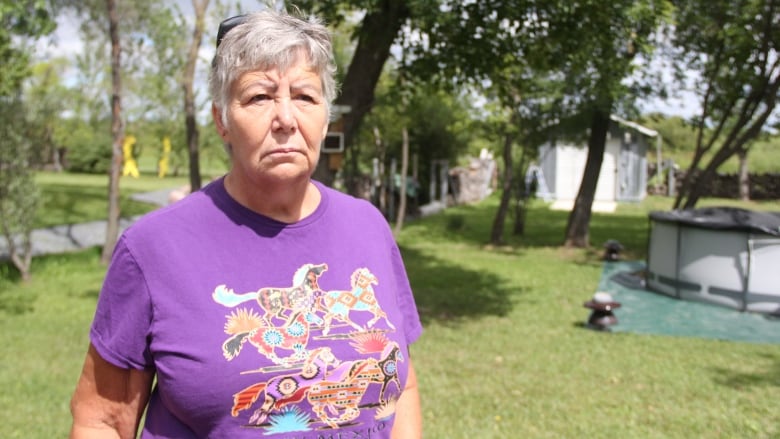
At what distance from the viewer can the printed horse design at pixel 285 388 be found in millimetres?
1672

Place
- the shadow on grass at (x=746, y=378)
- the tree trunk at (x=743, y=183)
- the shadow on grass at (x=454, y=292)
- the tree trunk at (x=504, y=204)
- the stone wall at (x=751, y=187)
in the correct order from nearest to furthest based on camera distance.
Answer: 1. the shadow on grass at (x=746, y=378)
2. the shadow on grass at (x=454, y=292)
3. the tree trunk at (x=504, y=204)
4. the tree trunk at (x=743, y=183)
5. the stone wall at (x=751, y=187)

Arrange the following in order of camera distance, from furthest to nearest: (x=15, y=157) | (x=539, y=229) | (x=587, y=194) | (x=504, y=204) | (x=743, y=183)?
(x=743, y=183), (x=539, y=229), (x=504, y=204), (x=587, y=194), (x=15, y=157)

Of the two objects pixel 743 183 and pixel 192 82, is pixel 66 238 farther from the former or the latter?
pixel 743 183

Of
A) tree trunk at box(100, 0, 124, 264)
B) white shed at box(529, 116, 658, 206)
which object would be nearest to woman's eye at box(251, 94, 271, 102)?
tree trunk at box(100, 0, 124, 264)

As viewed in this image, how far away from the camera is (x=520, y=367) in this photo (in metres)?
7.53

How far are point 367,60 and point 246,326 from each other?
301 inches

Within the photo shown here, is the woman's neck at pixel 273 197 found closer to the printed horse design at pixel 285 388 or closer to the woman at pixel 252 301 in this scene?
the woman at pixel 252 301

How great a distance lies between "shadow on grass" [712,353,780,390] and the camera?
7.04 metres

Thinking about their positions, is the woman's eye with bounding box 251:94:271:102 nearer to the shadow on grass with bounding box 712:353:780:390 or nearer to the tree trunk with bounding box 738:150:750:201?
the shadow on grass with bounding box 712:353:780:390

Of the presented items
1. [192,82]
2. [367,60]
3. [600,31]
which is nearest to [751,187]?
[192,82]

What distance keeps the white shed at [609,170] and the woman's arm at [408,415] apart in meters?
32.3

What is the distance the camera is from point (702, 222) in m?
10.9

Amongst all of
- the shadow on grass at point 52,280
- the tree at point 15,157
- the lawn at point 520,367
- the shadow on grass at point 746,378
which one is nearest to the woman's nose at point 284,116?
the lawn at point 520,367

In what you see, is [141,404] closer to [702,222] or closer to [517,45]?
[517,45]
